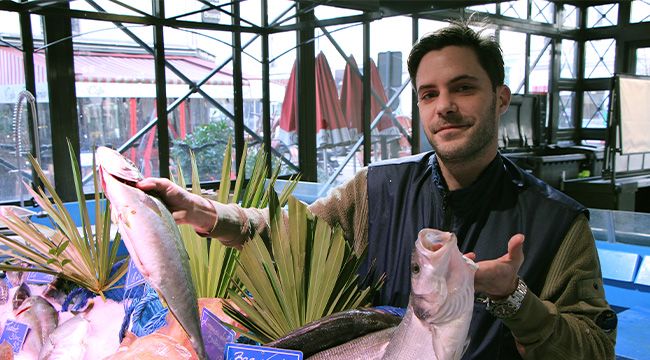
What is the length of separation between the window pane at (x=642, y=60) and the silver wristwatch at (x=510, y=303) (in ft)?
35.4

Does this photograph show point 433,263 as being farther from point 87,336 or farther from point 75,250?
point 75,250

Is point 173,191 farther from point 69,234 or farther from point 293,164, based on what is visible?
point 293,164

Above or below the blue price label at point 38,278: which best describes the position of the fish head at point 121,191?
above

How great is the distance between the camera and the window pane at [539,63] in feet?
34.0

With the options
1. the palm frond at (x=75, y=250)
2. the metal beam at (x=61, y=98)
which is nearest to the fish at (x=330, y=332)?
the palm frond at (x=75, y=250)

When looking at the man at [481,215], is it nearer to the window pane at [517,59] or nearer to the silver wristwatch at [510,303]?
the silver wristwatch at [510,303]

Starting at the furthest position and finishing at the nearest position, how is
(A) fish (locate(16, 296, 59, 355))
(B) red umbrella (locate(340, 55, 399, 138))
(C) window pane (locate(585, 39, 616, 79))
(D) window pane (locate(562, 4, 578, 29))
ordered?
(D) window pane (locate(562, 4, 578, 29)) → (C) window pane (locate(585, 39, 616, 79)) → (B) red umbrella (locate(340, 55, 399, 138)) → (A) fish (locate(16, 296, 59, 355))

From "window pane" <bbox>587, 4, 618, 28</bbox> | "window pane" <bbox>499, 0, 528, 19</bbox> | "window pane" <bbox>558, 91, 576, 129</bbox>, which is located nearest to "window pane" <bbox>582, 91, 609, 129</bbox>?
"window pane" <bbox>558, 91, 576, 129</bbox>

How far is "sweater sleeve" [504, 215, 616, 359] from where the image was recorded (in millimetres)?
984

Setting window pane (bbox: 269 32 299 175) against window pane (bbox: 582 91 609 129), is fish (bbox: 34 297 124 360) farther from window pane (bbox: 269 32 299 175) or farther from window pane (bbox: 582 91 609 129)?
window pane (bbox: 582 91 609 129)

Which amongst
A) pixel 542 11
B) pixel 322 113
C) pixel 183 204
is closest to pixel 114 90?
pixel 322 113

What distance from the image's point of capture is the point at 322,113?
7.66 metres

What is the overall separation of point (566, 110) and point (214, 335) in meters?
11.4

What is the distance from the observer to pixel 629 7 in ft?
33.3
